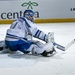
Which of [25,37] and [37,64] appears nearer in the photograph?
[37,64]

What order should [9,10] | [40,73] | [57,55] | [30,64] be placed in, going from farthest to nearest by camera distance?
[9,10] < [57,55] < [30,64] < [40,73]

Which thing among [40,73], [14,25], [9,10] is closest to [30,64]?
[40,73]

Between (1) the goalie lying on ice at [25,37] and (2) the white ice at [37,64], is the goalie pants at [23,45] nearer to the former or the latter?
(1) the goalie lying on ice at [25,37]

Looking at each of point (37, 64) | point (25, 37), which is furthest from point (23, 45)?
point (37, 64)

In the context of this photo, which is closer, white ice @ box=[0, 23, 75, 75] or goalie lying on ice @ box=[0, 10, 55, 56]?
white ice @ box=[0, 23, 75, 75]

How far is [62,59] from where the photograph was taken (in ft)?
13.7

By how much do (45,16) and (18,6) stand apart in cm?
93

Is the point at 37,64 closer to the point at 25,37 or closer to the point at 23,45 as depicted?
the point at 23,45

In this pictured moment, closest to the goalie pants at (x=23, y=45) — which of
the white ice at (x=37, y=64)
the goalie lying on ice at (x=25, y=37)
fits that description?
the goalie lying on ice at (x=25, y=37)

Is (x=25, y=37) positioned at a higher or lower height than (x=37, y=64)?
higher

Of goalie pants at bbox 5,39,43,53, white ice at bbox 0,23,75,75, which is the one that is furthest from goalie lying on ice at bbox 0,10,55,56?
white ice at bbox 0,23,75,75

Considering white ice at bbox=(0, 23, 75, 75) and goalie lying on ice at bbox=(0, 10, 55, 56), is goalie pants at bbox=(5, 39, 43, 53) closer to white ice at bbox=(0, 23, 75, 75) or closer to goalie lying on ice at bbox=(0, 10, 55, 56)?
goalie lying on ice at bbox=(0, 10, 55, 56)

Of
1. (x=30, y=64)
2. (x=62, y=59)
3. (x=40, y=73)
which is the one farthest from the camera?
(x=62, y=59)

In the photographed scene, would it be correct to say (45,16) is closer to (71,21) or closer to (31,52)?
(71,21)
